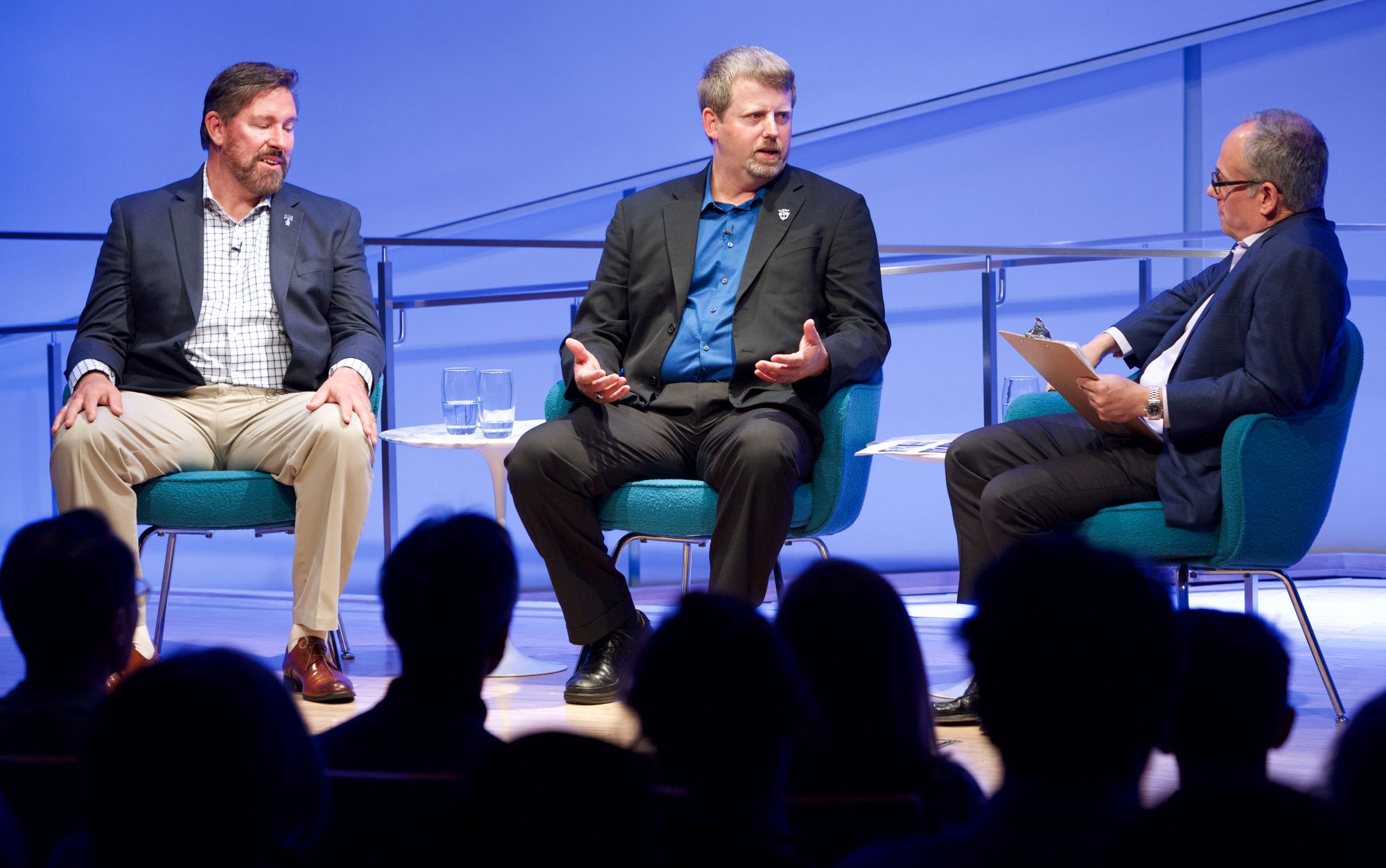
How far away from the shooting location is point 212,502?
2.83 metres

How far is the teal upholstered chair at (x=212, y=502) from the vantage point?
2.83 meters

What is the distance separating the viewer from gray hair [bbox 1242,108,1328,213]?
2.57 meters

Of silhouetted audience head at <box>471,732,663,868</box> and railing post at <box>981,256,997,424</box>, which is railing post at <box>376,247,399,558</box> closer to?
railing post at <box>981,256,997,424</box>

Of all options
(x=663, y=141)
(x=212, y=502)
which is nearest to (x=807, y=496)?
(x=212, y=502)

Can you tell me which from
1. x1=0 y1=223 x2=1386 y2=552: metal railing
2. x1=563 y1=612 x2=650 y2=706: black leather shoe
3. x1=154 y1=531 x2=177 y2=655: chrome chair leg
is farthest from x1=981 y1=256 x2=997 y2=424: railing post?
x1=154 y1=531 x2=177 y2=655: chrome chair leg

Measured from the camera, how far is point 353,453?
286 cm

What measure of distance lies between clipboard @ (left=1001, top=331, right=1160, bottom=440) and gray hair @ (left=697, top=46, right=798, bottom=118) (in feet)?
2.58

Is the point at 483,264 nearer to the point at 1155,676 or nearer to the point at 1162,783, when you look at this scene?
the point at 1162,783

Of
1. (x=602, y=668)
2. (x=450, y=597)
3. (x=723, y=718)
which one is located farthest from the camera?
(x=602, y=668)

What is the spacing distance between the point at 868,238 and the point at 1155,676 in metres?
2.06

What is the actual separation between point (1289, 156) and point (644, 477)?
1.38m

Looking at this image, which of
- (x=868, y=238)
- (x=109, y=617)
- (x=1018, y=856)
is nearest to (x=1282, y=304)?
(x=868, y=238)

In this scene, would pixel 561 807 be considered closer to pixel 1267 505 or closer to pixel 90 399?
pixel 1267 505

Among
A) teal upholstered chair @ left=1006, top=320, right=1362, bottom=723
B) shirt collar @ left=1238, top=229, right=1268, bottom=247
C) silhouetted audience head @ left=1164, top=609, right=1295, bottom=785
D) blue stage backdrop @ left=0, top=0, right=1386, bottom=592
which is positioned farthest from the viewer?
blue stage backdrop @ left=0, top=0, right=1386, bottom=592
